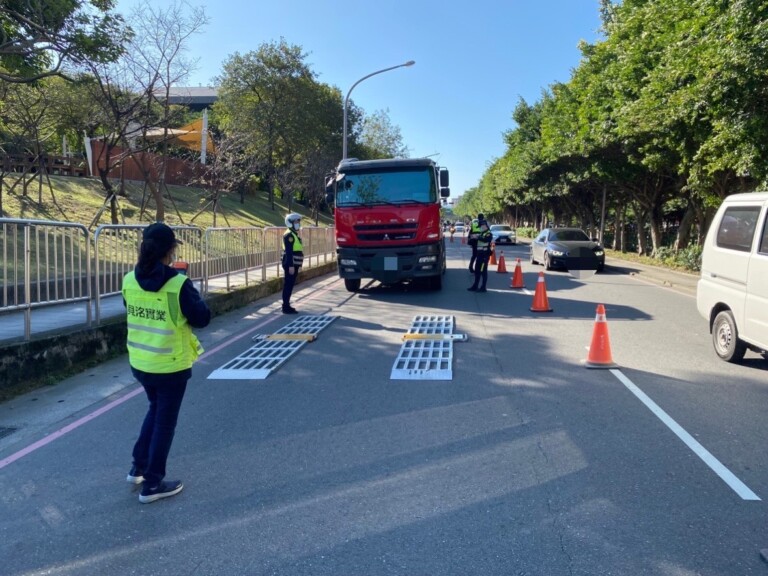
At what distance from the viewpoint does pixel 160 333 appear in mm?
3838

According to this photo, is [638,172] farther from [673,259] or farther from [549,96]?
[549,96]

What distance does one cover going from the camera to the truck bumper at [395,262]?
13.4 meters

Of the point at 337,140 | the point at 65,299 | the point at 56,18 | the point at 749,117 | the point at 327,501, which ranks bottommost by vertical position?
the point at 327,501

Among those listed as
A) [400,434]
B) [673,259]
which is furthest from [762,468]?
[673,259]

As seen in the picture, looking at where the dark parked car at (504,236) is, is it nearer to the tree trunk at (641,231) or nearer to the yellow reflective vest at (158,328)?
the tree trunk at (641,231)

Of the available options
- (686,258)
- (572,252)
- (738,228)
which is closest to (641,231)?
(686,258)

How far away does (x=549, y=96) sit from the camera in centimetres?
3934

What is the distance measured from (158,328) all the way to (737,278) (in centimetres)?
670

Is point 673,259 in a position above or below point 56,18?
below

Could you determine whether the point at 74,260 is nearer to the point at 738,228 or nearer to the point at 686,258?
the point at 738,228

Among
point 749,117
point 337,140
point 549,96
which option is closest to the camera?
point 749,117

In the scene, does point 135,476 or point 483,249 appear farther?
point 483,249

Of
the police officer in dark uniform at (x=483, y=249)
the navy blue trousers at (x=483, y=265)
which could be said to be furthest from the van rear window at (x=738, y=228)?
the navy blue trousers at (x=483, y=265)

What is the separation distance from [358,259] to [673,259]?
1374 cm
